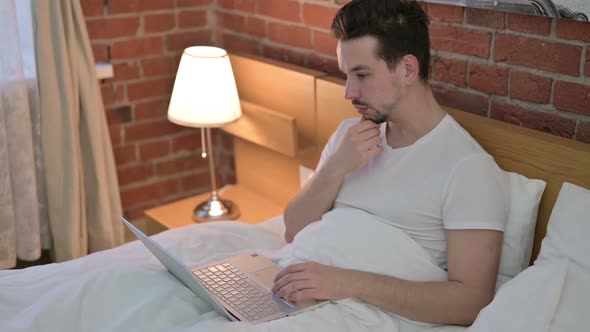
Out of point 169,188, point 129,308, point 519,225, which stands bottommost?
point 169,188

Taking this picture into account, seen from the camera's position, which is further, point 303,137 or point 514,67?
point 303,137

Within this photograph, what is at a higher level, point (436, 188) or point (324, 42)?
point (324, 42)

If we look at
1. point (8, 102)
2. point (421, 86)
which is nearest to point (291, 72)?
point (421, 86)

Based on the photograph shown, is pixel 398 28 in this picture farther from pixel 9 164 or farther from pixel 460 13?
pixel 9 164

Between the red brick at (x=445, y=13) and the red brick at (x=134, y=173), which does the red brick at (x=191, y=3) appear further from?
the red brick at (x=445, y=13)

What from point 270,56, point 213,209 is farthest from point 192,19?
point 213,209

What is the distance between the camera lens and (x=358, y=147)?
198cm

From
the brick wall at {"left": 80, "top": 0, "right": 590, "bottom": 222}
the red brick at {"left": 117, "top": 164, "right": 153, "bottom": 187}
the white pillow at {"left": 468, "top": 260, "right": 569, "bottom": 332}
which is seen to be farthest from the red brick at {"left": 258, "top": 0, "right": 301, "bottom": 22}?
the white pillow at {"left": 468, "top": 260, "right": 569, "bottom": 332}

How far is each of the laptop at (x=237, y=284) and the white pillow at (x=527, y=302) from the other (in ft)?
1.33

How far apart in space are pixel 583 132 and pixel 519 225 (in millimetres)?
322

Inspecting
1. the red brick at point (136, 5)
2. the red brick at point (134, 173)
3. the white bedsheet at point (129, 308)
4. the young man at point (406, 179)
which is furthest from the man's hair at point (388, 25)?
the red brick at point (134, 173)

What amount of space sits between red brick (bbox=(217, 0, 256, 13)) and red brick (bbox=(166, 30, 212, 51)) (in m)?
0.14

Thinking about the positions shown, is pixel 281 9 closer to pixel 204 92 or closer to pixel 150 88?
pixel 204 92

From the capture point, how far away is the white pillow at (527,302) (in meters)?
1.55
